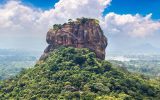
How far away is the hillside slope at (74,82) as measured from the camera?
69750mm

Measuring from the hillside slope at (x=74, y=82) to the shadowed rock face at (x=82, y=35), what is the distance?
3.02 m

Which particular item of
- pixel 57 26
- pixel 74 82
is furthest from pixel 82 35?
pixel 74 82

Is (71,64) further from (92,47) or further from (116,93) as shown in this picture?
(116,93)

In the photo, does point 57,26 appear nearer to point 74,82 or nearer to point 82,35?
point 82,35

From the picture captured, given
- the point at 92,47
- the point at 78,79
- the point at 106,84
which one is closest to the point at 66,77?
the point at 78,79

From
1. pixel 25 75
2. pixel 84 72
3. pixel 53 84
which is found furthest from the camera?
pixel 25 75

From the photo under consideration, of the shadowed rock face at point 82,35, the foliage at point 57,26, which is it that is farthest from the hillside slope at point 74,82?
the foliage at point 57,26

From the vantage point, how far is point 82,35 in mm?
90312

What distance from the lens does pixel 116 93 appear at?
70.9 meters

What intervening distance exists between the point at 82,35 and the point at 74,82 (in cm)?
1999

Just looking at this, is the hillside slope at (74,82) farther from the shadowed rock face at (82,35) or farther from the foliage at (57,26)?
the foliage at (57,26)

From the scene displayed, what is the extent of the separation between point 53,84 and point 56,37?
22.2 m

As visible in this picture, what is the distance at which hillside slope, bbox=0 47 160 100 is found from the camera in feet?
229

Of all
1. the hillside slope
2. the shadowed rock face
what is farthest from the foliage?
the hillside slope
